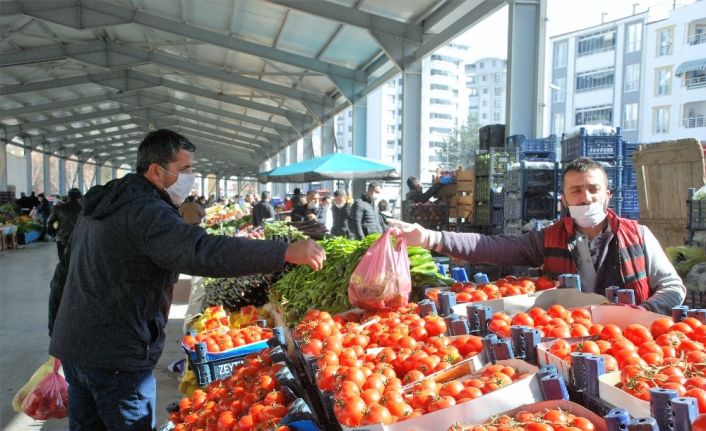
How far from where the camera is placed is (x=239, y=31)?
13820 millimetres

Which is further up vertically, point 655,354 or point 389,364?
point 655,354

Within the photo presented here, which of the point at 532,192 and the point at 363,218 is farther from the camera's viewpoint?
the point at 363,218

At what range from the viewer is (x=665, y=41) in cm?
3738

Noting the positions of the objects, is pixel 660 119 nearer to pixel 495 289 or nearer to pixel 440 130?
pixel 495 289

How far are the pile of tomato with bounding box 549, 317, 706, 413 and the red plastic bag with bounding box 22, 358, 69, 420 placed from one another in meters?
3.15

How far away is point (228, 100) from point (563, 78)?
36.1 meters

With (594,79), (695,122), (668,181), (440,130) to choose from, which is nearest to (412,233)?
(668,181)

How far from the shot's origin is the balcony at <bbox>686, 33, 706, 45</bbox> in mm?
34594

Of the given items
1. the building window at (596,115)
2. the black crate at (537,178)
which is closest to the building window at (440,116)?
the building window at (596,115)

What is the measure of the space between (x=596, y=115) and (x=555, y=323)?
4747 centimetres

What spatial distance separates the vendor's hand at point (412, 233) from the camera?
10.3 ft

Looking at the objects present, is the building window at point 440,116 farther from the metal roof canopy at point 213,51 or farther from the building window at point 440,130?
the metal roof canopy at point 213,51

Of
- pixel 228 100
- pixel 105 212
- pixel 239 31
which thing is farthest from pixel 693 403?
pixel 228 100

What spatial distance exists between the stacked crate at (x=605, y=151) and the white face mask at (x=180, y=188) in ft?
17.1
